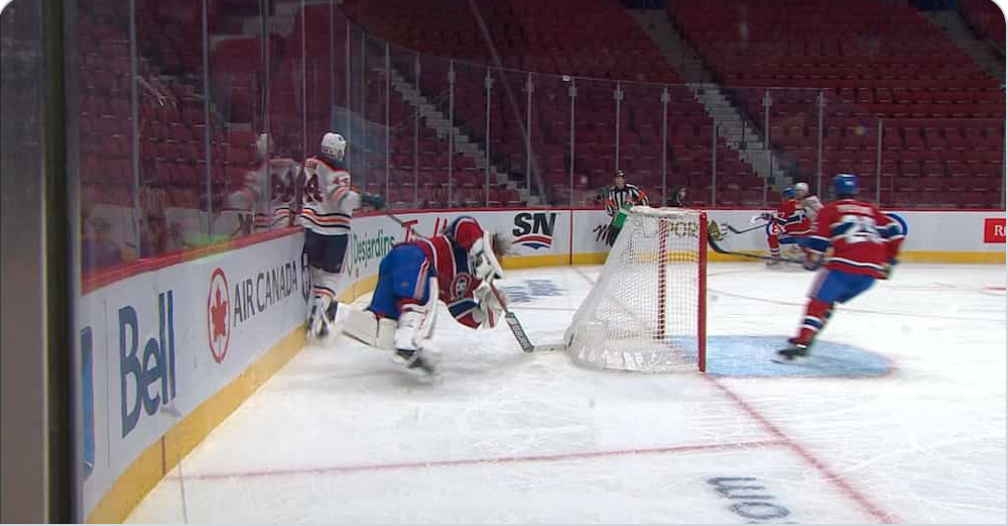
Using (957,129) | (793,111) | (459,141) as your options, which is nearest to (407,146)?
(459,141)

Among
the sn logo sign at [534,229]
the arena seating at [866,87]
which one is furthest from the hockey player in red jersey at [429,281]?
the arena seating at [866,87]

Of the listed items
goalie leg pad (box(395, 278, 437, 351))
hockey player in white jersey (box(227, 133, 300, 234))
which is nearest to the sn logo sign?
hockey player in white jersey (box(227, 133, 300, 234))

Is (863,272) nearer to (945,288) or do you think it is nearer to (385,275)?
(385,275)

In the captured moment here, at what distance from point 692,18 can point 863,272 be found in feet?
33.7

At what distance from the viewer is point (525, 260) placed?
31.8ft

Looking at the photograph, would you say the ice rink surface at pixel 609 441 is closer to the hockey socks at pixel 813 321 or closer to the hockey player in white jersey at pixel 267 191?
the hockey socks at pixel 813 321

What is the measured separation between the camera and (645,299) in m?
4.36

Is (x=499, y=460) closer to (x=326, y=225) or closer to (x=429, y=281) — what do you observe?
(x=429, y=281)

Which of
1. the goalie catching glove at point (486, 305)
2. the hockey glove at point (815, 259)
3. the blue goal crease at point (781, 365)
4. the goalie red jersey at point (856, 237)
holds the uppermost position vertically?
the goalie red jersey at point (856, 237)

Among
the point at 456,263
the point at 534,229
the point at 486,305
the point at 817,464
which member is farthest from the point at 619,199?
the point at 817,464

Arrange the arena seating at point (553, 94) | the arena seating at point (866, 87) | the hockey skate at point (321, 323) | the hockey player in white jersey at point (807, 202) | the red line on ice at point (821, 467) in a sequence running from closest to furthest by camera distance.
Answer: the red line on ice at point (821, 467), the arena seating at point (553, 94), the hockey skate at point (321, 323), the hockey player in white jersey at point (807, 202), the arena seating at point (866, 87)

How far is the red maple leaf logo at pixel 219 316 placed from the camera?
3.00m

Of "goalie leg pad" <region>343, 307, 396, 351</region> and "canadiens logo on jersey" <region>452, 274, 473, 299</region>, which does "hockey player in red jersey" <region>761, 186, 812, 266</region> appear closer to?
"canadiens logo on jersey" <region>452, 274, 473, 299</region>

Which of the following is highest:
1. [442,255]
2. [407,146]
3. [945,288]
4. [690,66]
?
[690,66]
